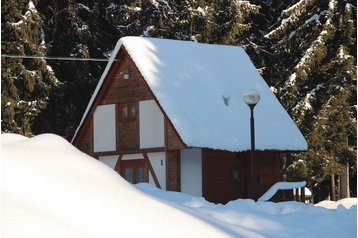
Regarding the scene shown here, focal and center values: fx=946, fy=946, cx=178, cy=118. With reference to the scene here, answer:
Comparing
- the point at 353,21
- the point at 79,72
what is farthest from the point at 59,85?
the point at 353,21

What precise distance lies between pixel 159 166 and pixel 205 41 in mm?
11665

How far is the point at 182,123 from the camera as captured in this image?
31297 mm

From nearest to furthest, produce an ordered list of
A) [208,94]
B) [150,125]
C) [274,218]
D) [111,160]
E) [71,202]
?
[71,202] → [274,218] → [150,125] → [208,94] → [111,160]

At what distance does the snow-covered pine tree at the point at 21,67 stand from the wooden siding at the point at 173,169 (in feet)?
25.5

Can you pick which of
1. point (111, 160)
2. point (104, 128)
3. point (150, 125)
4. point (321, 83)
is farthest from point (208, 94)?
point (321, 83)

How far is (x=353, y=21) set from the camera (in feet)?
133

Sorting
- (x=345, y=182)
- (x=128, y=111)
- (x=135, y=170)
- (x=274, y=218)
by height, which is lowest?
(x=345, y=182)

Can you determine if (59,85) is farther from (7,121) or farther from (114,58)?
(114,58)

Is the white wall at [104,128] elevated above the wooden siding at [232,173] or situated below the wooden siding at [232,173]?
above

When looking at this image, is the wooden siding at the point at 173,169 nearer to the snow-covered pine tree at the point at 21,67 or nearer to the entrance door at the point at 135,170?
the entrance door at the point at 135,170

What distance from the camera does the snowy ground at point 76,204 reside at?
29.4 feet

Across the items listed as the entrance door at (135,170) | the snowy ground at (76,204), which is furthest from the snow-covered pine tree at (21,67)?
the snowy ground at (76,204)

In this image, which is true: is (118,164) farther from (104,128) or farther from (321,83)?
(321,83)

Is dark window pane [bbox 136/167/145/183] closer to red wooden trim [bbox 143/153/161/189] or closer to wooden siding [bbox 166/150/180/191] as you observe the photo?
red wooden trim [bbox 143/153/161/189]
